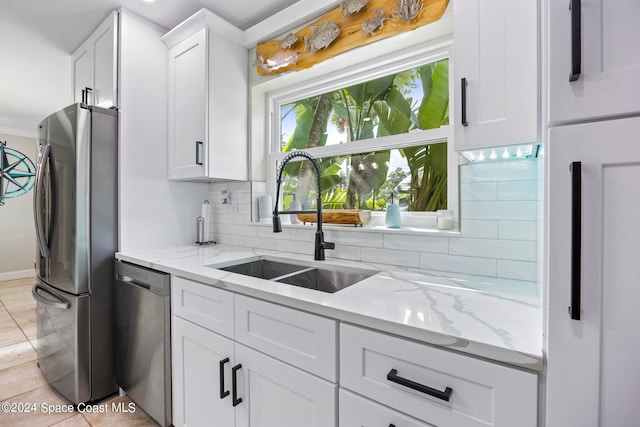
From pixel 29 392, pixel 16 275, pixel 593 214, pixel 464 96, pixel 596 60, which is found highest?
pixel 464 96

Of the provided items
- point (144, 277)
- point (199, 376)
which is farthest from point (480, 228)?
point (144, 277)

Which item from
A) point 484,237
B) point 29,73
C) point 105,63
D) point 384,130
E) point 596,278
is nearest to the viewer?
point 596,278

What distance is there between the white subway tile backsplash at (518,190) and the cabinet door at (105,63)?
230 cm

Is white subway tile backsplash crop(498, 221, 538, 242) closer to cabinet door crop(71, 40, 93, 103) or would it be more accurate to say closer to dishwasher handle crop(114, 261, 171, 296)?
dishwasher handle crop(114, 261, 171, 296)

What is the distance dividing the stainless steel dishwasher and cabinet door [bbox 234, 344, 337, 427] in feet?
1.89

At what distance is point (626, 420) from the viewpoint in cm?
55

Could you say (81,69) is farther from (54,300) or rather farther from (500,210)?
(500,210)

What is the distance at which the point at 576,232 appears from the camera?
58 cm

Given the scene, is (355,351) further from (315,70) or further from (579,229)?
(315,70)

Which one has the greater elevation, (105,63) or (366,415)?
(105,63)

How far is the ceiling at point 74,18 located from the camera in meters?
1.89

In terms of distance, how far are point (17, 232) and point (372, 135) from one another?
618cm

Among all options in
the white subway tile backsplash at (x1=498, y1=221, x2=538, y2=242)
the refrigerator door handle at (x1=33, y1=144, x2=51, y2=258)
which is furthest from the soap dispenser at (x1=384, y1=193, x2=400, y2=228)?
the refrigerator door handle at (x1=33, y1=144, x2=51, y2=258)

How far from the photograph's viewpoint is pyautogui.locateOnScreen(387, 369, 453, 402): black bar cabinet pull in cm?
72
